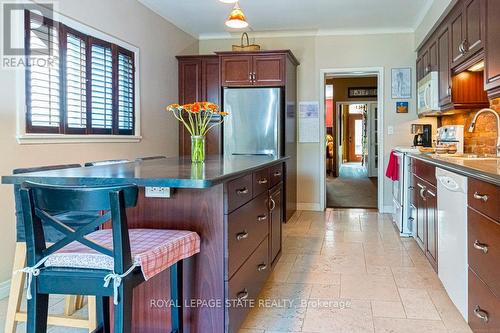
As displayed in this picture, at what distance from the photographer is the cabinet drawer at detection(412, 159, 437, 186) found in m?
3.05

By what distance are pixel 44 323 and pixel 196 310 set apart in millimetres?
671

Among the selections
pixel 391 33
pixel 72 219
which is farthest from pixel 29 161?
pixel 391 33

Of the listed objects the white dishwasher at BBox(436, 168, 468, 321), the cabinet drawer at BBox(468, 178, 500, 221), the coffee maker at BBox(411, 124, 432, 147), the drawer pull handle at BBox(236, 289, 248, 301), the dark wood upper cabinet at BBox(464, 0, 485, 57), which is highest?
the dark wood upper cabinet at BBox(464, 0, 485, 57)

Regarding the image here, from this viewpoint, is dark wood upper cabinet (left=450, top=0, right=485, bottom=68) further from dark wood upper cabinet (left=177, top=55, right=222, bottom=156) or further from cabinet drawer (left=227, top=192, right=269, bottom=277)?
dark wood upper cabinet (left=177, top=55, right=222, bottom=156)

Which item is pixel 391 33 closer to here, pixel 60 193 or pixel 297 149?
pixel 297 149

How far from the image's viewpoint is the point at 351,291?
9.37 feet

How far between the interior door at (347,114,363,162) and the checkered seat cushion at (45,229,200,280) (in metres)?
14.4

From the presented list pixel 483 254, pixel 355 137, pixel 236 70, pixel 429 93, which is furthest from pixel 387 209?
pixel 355 137

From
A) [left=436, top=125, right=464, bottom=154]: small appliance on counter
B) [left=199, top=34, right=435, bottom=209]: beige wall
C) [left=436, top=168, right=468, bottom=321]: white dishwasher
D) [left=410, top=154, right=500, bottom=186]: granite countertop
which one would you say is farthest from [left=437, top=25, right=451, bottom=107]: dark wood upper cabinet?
[left=199, top=34, right=435, bottom=209]: beige wall

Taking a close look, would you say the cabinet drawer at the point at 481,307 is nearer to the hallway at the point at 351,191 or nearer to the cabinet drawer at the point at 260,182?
the cabinet drawer at the point at 260,182

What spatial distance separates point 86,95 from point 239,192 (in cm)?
225

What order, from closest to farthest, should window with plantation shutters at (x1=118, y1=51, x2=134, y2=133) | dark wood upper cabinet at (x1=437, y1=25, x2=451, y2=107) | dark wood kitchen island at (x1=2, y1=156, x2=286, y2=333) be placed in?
1. dark wood kitchen island at (x1=2, y1=156, x2=286, y2=333)
2. dark wood upper cabinet at (x1=437, y1=25, x2=451, y2=107)
3. window with plantation shutters at (x1=118, y1=51, x2=134, y2=133)

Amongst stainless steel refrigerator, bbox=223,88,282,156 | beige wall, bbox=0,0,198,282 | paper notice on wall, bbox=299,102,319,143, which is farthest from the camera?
paper notice on wall, bbox=299,102,319,143

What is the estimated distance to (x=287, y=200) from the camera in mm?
5336
